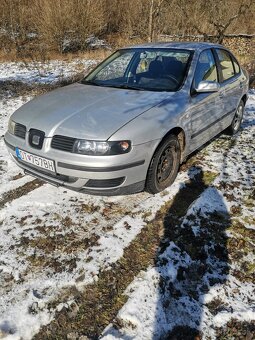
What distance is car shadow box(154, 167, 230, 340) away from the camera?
2289mm

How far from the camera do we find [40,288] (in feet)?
8.16

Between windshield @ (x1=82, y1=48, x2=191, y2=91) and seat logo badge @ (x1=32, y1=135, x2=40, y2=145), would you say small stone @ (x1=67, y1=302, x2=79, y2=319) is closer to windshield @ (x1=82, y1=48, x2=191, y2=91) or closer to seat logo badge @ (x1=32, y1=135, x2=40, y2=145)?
seat logo badge @ (x1=32, y1=135, x2=40, y2=145)

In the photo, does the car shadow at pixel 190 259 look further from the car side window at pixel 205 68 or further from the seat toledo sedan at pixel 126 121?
the car side window at pixel 205 68

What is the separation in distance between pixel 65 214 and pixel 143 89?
1.76 meters

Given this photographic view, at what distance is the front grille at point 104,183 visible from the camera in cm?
304

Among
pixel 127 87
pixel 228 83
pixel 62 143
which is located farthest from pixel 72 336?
pixel 228 83

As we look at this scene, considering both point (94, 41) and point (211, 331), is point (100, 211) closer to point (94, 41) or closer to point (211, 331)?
point (211, 331)

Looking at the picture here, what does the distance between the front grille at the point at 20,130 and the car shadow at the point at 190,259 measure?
1.74 metres

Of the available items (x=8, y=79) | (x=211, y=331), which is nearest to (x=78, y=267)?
(x=211, y=331)

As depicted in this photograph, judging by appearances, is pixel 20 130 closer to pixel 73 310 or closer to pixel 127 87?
pixel 127 87

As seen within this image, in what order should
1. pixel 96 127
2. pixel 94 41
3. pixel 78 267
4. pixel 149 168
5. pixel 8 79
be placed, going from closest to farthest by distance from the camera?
pixel 78 267 → pixel 96 127 → pixel 149 168 → pixel 8 79 → pixel 94 41

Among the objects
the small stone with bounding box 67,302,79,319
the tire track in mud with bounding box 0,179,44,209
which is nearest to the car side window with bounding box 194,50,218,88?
the tire track in mud with bounding box 0,179,44,209

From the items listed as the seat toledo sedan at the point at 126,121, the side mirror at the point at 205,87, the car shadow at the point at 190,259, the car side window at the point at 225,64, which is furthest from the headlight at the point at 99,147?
the car side window at the point at 225,64

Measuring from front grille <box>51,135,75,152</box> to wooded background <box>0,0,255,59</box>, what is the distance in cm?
1235
